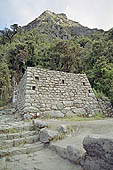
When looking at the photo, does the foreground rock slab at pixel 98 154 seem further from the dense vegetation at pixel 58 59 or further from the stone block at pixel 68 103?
the dense vegetation at pixel 58 59

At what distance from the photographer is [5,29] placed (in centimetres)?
3328

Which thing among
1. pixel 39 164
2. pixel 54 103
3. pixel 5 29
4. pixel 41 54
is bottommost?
pixel 39 164

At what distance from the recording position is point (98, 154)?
6.35ft

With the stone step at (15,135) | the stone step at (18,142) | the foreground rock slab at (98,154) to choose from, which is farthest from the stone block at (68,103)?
the foreground rock slab at (98,154)

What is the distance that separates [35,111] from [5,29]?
32488 mm

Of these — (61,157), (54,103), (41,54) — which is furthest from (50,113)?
(41,54)

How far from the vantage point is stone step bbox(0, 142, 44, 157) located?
2965mm

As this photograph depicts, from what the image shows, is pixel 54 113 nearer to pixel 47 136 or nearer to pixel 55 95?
pixel 55 95

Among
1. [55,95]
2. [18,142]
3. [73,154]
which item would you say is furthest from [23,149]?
[55,95]

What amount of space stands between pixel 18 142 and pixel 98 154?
2.05 m

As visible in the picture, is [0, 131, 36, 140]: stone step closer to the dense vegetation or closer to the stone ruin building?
the stone ruin building

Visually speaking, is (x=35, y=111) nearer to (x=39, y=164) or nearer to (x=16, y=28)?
(x=39, y=164)

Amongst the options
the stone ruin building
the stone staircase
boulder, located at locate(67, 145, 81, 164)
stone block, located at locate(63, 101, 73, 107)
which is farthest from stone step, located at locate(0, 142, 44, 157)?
stone block, located at locate(63, 101, 73, 107)

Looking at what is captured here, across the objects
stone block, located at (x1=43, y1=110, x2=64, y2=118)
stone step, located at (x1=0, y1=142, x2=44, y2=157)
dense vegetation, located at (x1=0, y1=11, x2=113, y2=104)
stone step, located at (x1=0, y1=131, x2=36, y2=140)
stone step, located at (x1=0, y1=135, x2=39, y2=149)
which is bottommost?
stone step, located at (x1=0, y1=142, x2=44, y2=157)
